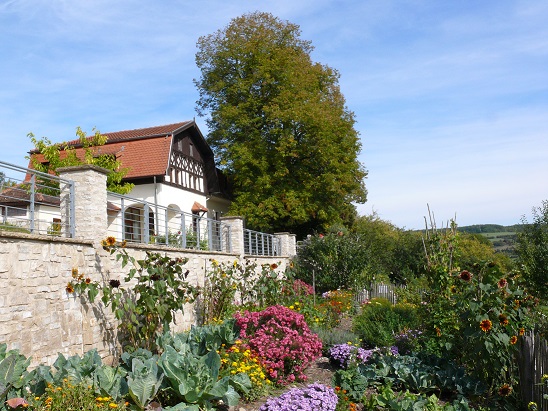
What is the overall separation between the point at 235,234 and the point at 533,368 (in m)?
9.89

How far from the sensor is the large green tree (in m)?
26.5

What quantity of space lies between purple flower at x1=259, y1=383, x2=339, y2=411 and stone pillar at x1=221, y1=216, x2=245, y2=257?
8.98 m

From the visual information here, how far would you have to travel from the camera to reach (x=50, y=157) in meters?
19.8

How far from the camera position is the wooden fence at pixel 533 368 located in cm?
618

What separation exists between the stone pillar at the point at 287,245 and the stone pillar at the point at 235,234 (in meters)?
7.08

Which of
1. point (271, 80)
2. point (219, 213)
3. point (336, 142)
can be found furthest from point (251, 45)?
point (219, 213)

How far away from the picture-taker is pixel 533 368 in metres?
6.36

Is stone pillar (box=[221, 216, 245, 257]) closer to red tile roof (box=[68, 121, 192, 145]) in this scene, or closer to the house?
the house

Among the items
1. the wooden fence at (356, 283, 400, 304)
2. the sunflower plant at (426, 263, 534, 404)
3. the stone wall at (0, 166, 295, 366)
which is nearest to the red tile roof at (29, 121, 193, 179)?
the wooden fence at (356, 283, 400, 304)

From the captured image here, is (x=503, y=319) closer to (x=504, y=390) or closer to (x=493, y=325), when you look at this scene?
(x=493, y=325)

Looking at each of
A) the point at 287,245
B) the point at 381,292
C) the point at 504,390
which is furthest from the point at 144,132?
the point at 504,390

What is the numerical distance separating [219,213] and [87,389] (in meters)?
28.5

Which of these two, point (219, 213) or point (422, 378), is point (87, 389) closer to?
point (422, 378)

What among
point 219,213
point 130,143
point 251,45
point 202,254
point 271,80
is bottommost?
point 202,254
